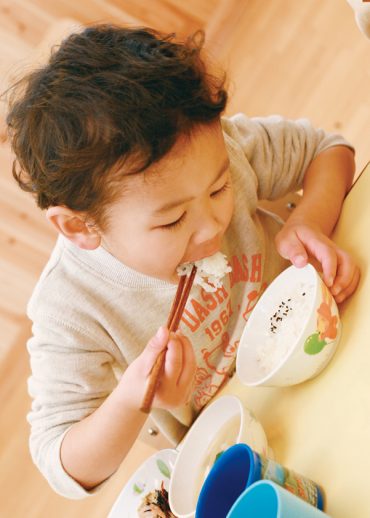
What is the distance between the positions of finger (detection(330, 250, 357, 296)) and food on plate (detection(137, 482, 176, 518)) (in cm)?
34

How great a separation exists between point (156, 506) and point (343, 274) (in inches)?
14.6

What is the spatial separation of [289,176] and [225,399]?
0.44 meters

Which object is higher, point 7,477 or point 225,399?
point 225,399

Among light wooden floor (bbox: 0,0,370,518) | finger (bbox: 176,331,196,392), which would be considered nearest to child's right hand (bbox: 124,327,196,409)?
finger (bbox: 176,331,196,392)

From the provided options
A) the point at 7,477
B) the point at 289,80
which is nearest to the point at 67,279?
the point at 7,477

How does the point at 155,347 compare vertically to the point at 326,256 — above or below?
below

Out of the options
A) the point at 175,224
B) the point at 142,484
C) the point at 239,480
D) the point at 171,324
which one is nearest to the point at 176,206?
the point at 175,224

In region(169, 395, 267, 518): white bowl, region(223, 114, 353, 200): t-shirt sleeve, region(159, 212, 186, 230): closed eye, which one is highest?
region(223, 114, 353, 200): t-shirt sleeve

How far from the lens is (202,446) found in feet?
2.31

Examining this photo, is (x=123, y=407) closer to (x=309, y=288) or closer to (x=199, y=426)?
(x=199, y=426)

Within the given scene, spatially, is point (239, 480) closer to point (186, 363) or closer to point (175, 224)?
point (186, 363)

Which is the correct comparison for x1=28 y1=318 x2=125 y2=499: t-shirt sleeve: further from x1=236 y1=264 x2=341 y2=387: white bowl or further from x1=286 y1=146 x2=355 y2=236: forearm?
x1=286 y1=146 x2=355 y2=236: forearm

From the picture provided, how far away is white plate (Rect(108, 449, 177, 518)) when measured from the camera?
2.57 feet

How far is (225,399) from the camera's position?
0.69 meters
